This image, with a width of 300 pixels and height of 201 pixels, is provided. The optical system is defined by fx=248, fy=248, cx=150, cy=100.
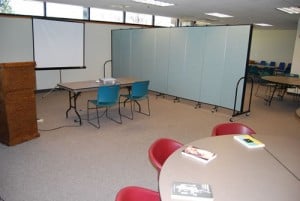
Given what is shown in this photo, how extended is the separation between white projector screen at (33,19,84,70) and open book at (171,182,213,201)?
576 cm

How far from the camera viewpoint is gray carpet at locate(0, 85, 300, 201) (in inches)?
109

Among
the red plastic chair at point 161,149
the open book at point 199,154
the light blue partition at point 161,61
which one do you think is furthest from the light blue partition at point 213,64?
the open book at point 199,154

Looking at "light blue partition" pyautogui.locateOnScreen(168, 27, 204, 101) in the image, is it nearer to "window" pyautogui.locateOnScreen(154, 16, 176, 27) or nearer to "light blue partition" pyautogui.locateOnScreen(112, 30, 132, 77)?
"light blue partition" pyautogui.locateOnScreen(112, 30, 132, 77)

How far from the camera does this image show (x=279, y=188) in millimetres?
1520

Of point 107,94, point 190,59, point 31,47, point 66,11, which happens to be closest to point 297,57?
point 190,59

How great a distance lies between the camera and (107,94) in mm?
4672

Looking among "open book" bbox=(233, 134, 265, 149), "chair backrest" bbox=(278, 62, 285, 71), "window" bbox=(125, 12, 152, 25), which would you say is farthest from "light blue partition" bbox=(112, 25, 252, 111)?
"chair backrest" bbox=(278, 62, 285, 71)

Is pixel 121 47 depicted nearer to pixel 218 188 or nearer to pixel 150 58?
pixel 150 58

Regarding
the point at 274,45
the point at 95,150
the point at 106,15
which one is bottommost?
the point at 95,150

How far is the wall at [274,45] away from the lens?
41.9ft

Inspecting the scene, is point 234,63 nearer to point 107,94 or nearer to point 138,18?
point 107,94

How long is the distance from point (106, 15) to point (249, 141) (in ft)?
24.2

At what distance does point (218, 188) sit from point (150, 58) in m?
6.28

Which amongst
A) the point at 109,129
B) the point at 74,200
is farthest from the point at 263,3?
the point at 74,200
